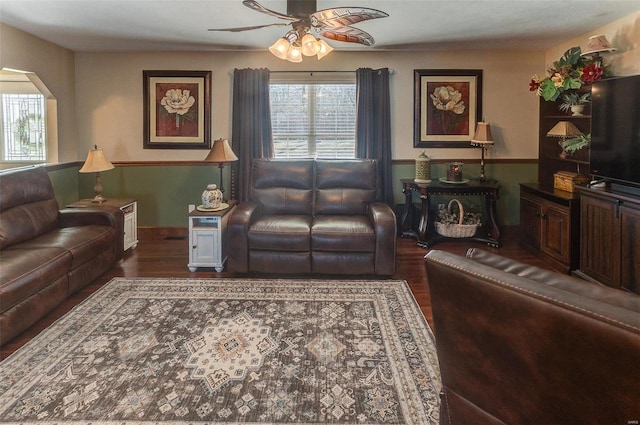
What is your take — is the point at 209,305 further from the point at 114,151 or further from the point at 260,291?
the point at 114,151

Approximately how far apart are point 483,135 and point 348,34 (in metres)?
2.58

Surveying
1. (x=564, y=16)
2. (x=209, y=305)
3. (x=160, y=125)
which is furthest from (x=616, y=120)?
(x=160, y=125)

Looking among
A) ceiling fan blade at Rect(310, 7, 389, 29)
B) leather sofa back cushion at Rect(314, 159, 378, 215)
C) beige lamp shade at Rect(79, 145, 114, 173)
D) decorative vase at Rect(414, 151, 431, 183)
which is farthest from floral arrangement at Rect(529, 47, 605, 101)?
beige lamp shade at Rect(79, 145, 114, 173)

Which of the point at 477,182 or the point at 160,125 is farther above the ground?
the point at 160,125

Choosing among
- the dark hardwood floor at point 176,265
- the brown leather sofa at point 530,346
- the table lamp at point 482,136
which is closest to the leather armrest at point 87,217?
the dark hardwood floor at point 176,265

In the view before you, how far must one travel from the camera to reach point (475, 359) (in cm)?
126

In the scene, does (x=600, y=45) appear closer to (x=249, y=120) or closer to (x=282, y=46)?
(x=282, y=46)

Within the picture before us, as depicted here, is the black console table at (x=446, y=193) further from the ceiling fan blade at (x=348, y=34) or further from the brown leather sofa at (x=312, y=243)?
the ceiling fan blade at (x=348, y=34)

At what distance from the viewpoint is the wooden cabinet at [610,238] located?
120 inches

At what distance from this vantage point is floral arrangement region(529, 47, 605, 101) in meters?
3.79

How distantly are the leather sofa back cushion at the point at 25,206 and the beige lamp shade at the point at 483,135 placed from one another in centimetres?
453

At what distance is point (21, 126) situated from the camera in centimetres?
527

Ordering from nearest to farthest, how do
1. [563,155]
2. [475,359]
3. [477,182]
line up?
[475,359]
[563,155]
[477,182]

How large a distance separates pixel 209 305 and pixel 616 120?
354 centimetres
